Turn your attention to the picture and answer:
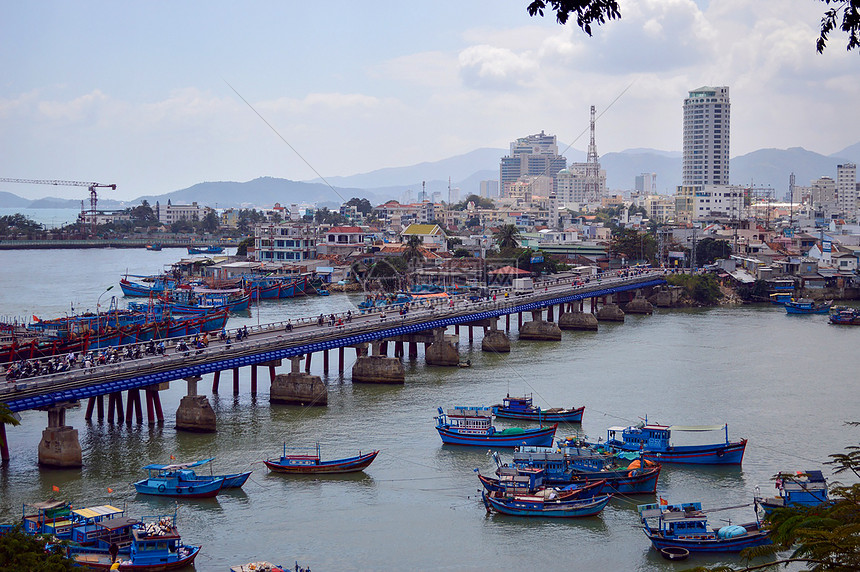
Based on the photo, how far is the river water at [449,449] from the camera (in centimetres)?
2709

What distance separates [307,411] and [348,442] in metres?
5.20

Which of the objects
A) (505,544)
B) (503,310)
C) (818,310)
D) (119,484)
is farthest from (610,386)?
(818,310)

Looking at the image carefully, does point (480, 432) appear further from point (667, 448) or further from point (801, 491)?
point (801, 491)

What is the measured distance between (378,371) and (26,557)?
2915 centimetres

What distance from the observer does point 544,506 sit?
2977 centimetres

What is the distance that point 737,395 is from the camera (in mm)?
45812

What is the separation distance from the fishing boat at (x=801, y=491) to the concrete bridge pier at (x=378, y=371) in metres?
20.8

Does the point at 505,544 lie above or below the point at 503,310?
below

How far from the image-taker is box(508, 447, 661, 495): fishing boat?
31266mm

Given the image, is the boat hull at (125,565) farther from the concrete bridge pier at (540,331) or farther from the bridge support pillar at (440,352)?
the concrete bridge pier at (540,331)

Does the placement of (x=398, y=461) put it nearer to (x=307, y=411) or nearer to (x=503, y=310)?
(x=307, y=411)

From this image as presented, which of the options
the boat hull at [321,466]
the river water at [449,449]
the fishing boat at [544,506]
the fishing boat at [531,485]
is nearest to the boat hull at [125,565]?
the river water at [449,449]

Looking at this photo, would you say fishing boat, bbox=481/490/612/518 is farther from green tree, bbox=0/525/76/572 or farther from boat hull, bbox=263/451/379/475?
green tree, bbox=0/525/76/572

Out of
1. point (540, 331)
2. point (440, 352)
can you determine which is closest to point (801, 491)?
point (440, 352)
